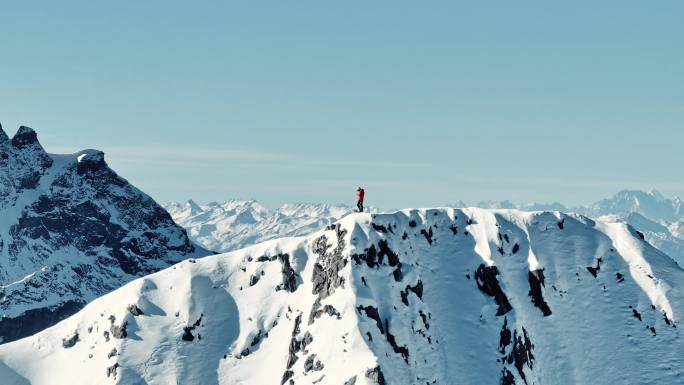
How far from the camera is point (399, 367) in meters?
172

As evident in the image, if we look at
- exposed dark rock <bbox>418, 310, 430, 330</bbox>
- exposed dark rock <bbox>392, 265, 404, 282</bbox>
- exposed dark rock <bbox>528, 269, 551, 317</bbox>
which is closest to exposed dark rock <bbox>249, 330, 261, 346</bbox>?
exposed dark rock <bbox>392, 265, 404, 282</bbox>

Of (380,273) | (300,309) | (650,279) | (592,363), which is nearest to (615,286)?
(650,279)

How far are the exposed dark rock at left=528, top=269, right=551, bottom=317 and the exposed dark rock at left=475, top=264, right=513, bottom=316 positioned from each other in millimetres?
6043

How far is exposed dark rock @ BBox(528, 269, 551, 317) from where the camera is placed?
192750mm

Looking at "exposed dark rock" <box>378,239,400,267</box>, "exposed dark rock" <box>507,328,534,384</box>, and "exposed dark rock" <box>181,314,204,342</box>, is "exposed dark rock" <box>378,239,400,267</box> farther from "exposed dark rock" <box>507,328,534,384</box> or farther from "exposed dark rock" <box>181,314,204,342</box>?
"exposed dark rock" <box>181,314,204,342</box>

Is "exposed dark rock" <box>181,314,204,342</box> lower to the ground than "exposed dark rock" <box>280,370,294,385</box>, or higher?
higher

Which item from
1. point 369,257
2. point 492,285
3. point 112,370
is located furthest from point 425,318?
point 112,370

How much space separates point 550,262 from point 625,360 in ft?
81.5

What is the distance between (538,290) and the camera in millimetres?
194500

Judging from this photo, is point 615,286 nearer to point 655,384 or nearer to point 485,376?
point 655,384

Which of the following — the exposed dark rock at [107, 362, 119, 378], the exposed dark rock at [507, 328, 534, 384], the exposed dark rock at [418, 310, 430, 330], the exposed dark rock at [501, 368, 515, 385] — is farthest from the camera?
the exposed dark rock at [107, 362, 119, 378]

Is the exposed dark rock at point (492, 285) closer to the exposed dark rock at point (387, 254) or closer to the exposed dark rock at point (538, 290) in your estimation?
the exposed dark rock at point (538, 290)

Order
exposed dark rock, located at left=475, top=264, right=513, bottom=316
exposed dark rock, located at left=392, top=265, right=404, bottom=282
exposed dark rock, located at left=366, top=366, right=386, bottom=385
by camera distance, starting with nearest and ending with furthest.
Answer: exposed dark rock, located at left=366, top=366, right=386, bottom=385 → exposed dark rock, located at left=392, top=265, right=404, bottom=282 → exposed dark rock, located at left=475, top=264, right=513, bottom=316

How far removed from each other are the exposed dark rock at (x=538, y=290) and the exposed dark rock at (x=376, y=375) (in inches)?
1702
